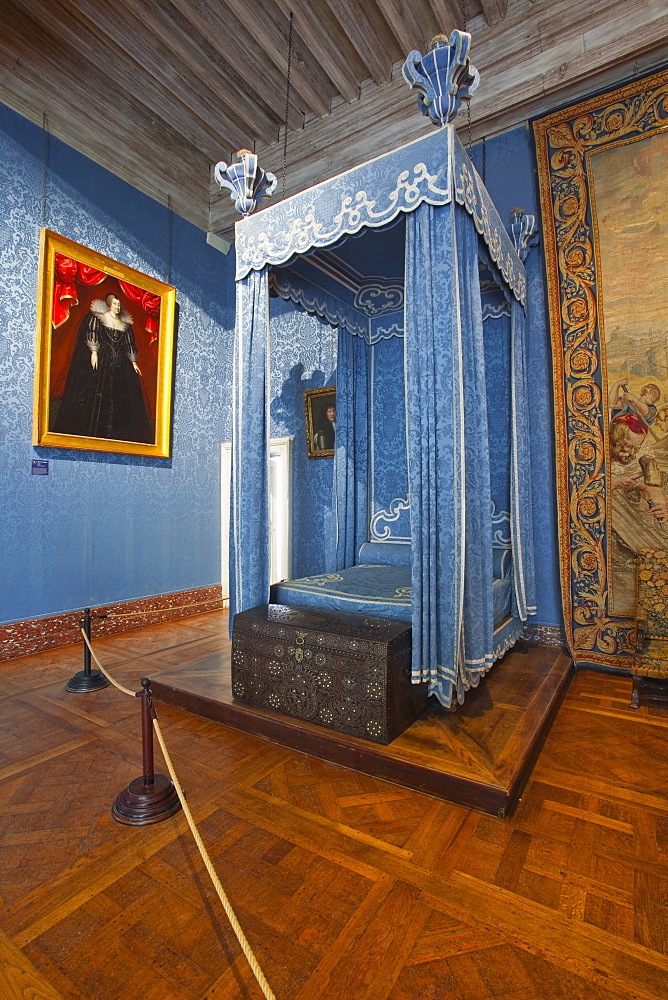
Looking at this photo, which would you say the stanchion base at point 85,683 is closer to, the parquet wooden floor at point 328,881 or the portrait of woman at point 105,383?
the parquet wooden floor at point 328,881

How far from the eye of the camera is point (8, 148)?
4.30 m

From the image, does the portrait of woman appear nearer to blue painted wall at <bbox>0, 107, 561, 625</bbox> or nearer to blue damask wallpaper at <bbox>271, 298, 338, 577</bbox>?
blue painted wall at <bbox>0, 107, 561, 625</bbox>

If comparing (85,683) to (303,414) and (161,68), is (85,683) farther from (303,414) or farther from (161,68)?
(161,68)

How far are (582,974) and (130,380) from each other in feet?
18.1

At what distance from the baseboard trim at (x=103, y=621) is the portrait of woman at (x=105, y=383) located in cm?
175

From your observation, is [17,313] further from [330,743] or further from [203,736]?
[330,743]

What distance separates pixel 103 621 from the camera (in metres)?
4.96

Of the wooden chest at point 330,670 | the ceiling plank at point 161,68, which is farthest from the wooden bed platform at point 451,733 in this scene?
the ceiling plank at point 161,68

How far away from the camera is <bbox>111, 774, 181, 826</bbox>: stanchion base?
2.02 metres

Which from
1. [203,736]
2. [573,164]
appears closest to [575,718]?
[203,736]

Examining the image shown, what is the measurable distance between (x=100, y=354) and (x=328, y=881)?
194 inches

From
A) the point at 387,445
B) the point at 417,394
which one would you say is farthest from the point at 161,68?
the point at 417,394

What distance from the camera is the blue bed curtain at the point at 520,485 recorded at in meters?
3.67

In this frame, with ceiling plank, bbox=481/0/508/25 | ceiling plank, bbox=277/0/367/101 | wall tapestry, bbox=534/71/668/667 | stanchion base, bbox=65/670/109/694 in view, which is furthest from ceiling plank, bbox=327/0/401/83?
stanchion base, bbox=65/670/109/694
